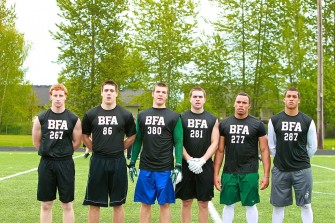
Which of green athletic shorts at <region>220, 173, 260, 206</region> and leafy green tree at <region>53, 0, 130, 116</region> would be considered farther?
leafy green tree at <region>53, 0, 130, 116</region>

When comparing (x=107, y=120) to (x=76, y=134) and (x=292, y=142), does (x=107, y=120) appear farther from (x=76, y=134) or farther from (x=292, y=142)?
(x=292, y=142)

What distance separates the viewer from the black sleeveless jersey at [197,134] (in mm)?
7246

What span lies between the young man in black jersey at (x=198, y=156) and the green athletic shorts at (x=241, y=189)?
23cm

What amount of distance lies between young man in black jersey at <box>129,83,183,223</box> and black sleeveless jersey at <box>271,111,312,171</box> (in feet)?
4.17

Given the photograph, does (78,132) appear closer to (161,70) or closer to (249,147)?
(249,147)

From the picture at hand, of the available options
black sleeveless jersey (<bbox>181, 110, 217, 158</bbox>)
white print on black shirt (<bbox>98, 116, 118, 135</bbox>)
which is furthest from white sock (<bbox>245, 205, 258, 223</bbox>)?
white print on black shirt (<bbox>98, 116, 118, 135</bbox>)

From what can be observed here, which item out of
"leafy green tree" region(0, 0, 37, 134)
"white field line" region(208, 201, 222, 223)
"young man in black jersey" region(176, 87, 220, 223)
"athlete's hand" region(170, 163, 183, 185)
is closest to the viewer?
"athlete's hand" region(170, 163, 183, 185)

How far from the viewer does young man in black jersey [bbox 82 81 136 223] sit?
7074 millimetres

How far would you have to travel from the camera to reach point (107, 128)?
708cm

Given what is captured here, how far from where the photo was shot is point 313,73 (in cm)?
3834

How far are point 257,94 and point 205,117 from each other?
29196 millimetres

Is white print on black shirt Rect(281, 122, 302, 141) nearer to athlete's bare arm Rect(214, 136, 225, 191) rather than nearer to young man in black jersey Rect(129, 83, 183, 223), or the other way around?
athlete's bare arm Rect(214, 136, 225, 191)

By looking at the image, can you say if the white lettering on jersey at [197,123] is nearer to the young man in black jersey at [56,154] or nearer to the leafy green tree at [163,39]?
the young man in black jersey at [56,154]

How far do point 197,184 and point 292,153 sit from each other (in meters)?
1.28
